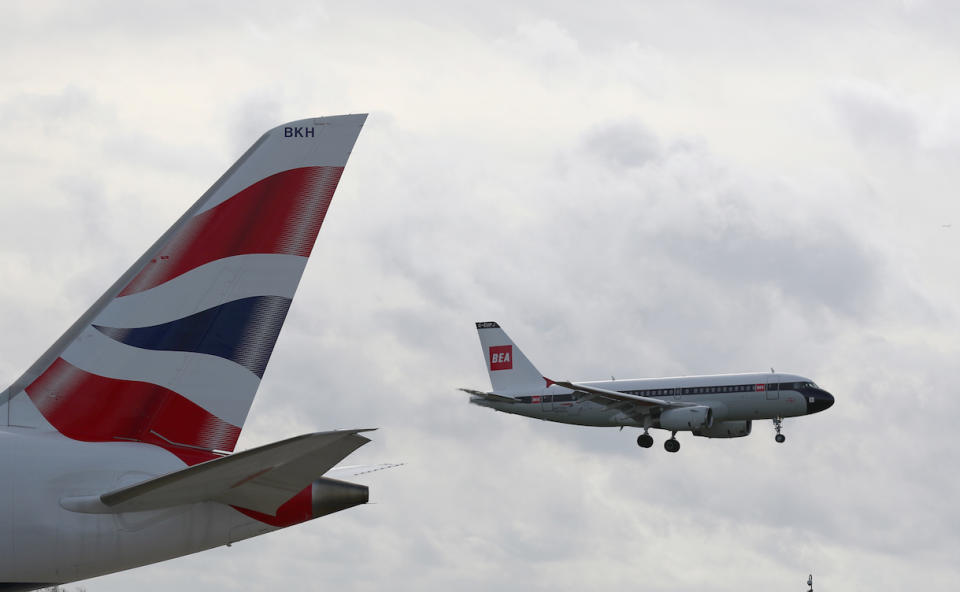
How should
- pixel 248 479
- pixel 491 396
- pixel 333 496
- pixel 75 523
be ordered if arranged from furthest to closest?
pixel 491 396
pixel 333 496
pixel 75 523
pixel 248 479

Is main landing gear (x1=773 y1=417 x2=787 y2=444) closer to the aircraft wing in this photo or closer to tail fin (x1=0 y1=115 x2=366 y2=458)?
the aircraft wing

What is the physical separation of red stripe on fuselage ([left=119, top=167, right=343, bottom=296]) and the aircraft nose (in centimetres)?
6348

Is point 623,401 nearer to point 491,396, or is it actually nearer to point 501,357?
point 491,396

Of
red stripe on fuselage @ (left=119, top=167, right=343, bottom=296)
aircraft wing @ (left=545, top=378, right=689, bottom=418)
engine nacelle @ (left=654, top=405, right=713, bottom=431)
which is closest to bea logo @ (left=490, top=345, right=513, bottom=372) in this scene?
aircraft wing @ (left=545, top=378, right=689, bottom=418)

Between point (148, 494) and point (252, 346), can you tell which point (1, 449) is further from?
point (252, 346)

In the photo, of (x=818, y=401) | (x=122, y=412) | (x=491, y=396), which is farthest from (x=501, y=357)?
(x=122, y=412)

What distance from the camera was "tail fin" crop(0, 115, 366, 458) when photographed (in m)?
11.4

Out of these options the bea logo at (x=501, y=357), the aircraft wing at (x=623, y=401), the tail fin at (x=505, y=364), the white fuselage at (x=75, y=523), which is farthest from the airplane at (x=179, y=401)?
the bea logo at (x=501, y=357)

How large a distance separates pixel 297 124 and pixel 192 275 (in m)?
1.75

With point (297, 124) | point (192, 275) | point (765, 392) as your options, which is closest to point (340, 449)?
point (192, 275)

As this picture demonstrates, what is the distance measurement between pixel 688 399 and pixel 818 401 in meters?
7.29

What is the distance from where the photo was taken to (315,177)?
12.2m

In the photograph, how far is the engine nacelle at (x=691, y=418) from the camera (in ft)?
242

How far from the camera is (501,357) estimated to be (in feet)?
289
